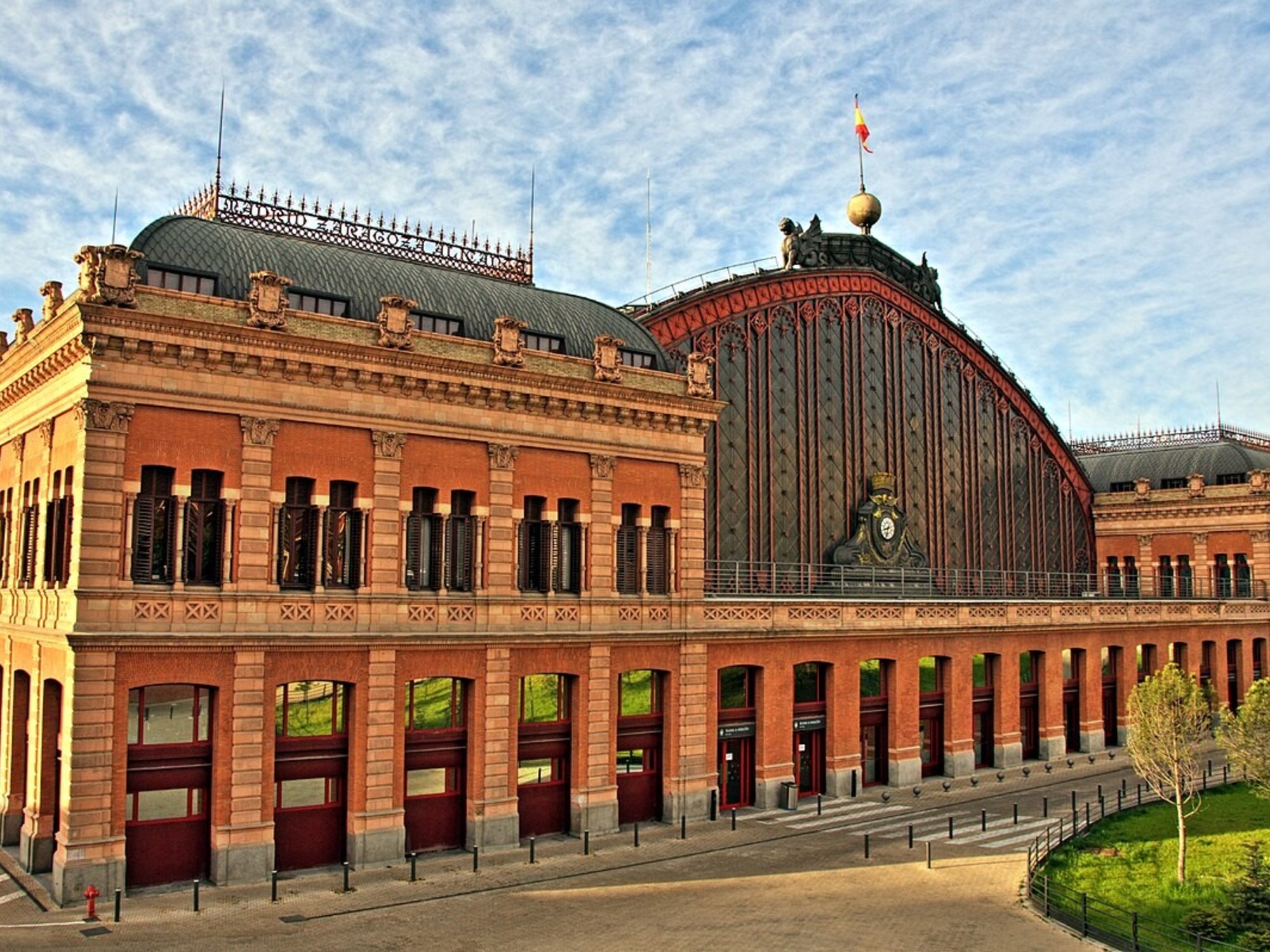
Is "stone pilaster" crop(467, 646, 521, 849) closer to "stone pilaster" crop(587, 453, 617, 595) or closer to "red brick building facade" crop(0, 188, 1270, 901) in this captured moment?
"red brick building facade" crop(0, 188, 1270, 901)

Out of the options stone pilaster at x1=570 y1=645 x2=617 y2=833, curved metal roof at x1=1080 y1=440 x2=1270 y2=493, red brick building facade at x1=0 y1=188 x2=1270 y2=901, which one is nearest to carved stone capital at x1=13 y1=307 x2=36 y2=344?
red brick building facade at x1=0 y1=188 x2=1270 y2=901

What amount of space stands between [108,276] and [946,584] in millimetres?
42639

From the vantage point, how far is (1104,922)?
26359 millimetres

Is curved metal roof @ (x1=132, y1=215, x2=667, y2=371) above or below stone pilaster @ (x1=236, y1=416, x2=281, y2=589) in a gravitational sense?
above

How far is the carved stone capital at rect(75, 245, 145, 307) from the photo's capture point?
92.2 feet

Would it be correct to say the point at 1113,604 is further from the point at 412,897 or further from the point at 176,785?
the point at 176,785

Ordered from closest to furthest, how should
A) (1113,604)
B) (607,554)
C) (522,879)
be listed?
(522,879), (607,554), (1113,604)

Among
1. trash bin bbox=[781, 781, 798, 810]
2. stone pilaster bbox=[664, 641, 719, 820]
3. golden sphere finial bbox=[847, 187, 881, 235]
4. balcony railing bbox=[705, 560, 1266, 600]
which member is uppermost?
golden sphere finial bbox=[847, 187, 881, 235]

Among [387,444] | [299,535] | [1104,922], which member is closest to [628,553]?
[387,444]

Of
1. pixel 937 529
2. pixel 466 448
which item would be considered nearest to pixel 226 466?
pixel 466 448

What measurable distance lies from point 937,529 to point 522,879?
34437 millimetres

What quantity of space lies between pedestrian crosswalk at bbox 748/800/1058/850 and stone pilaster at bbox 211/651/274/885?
16836 mm

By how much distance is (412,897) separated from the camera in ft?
94.1

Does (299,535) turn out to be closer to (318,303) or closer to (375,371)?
(375,371)
